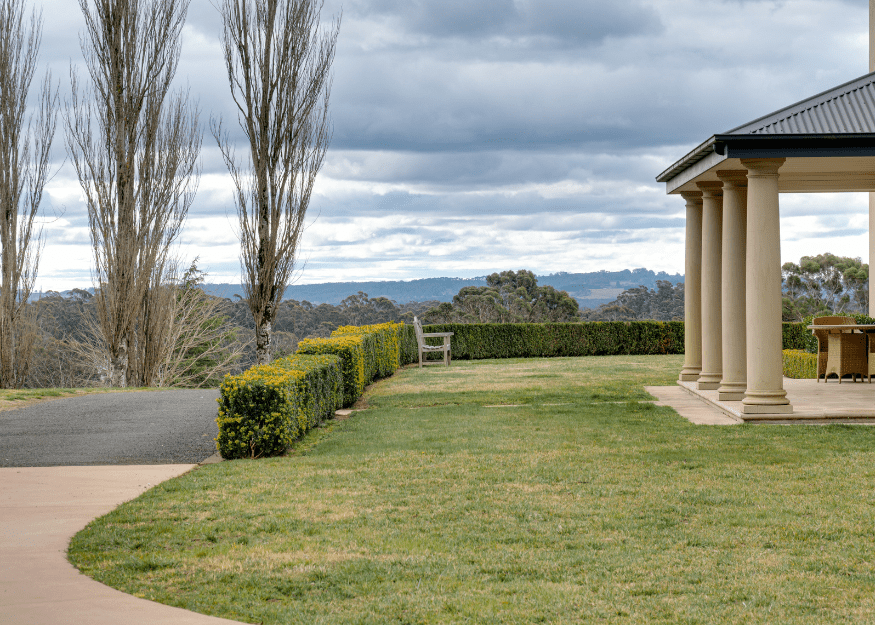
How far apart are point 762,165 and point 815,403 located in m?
3.34

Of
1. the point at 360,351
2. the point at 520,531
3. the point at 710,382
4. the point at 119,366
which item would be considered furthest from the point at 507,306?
the point at 520,531

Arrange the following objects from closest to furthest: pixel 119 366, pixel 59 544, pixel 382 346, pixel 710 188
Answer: pixel 59 544
pixel 710 188
pixel 382 346
pixel 119 366

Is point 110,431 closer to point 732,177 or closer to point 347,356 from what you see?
point 347,356

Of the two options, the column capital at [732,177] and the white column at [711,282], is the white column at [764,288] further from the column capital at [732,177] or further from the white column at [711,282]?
the white column at [711,282]

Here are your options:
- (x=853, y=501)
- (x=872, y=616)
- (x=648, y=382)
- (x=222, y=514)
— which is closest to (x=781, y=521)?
(x=853, y=501)

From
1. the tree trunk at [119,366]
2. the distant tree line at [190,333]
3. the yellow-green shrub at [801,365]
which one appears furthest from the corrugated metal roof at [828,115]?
the tree trunk at [119,366]

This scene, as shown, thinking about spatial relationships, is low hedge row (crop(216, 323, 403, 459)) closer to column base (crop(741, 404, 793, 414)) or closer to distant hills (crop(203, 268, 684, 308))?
column base (crop(741, 404, 793, 414))

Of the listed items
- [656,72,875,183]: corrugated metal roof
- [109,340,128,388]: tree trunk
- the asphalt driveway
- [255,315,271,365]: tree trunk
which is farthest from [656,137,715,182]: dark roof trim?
[109,340,128,388]: tree trunk

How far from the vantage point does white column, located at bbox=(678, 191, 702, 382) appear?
12.8m

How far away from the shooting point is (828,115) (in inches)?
366

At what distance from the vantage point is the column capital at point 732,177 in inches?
403

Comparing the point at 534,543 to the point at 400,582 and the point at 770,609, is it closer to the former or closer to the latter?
the point at 400,582

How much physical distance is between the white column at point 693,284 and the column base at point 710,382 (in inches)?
49.4

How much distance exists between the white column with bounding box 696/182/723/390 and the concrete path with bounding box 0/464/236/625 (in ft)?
25.8
